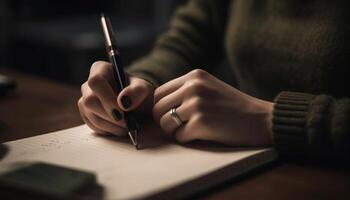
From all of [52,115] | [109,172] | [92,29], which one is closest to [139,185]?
[109,172]

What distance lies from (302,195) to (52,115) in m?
0.48

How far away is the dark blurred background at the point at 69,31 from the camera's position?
6.73 feet

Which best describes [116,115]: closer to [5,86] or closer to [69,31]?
[5,86]

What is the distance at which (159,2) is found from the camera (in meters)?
2.41

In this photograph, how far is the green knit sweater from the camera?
58 centimetres

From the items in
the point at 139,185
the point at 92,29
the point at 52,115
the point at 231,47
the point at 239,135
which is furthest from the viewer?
the point at 92,29

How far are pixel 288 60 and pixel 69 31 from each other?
1.42 meters

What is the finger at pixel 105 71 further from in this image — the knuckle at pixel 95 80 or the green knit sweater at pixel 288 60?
the green knit sweater at pixel 288 60

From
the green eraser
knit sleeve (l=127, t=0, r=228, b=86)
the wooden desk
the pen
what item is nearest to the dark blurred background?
the wooden desk

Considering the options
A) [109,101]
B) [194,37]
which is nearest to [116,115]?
[109,101]

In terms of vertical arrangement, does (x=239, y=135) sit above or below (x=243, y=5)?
below

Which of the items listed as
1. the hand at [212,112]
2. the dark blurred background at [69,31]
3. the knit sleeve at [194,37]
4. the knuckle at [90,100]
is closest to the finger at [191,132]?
the hand at [212,112]

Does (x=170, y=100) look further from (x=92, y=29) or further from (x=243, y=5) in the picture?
(x=92, y=29)

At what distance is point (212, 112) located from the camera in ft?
1.95
